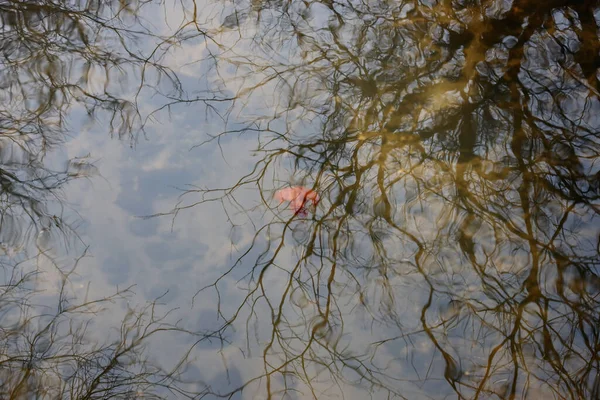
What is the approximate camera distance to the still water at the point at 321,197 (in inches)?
72.2

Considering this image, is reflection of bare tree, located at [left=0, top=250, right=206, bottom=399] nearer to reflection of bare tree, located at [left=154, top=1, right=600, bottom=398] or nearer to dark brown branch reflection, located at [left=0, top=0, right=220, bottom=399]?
dark brown branch reflection, located at [left=0, top=0, right=220, bottom=399]

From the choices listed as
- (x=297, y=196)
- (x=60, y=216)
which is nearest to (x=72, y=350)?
(x=60, y=216)

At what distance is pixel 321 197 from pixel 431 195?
0.47 metres

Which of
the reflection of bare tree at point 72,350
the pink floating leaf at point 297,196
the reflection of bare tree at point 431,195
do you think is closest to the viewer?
the reflection of bare tree at point 72,350

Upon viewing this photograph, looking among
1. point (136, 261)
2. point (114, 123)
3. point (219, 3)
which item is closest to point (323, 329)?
point (136, 261)

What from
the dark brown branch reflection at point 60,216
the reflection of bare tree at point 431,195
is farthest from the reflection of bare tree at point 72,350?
the reflection of bare tree at point 431,195

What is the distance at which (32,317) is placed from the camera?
1.88m

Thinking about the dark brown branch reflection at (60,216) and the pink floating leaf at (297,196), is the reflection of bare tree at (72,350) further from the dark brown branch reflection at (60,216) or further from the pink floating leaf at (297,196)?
the pink floating leaf at (297,196)

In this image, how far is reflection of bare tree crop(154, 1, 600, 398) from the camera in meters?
1.87

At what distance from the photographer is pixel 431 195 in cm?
225

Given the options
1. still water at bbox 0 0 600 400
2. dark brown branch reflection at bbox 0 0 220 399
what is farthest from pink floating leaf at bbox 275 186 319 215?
dark brown branch reflection at bbox 0 0 220 399

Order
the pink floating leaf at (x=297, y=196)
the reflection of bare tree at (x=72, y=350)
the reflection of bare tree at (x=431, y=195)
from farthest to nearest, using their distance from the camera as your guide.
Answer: the pink floating leaf at (x=297, y=196) < the reflection of bare tree at (x=431, y=195) < the reflection of bare tree at (x=72, y=350)

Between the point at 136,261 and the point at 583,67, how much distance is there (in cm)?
234

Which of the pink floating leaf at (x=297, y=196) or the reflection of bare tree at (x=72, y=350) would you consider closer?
the reflection of bare tree at (x=72, y=350)
